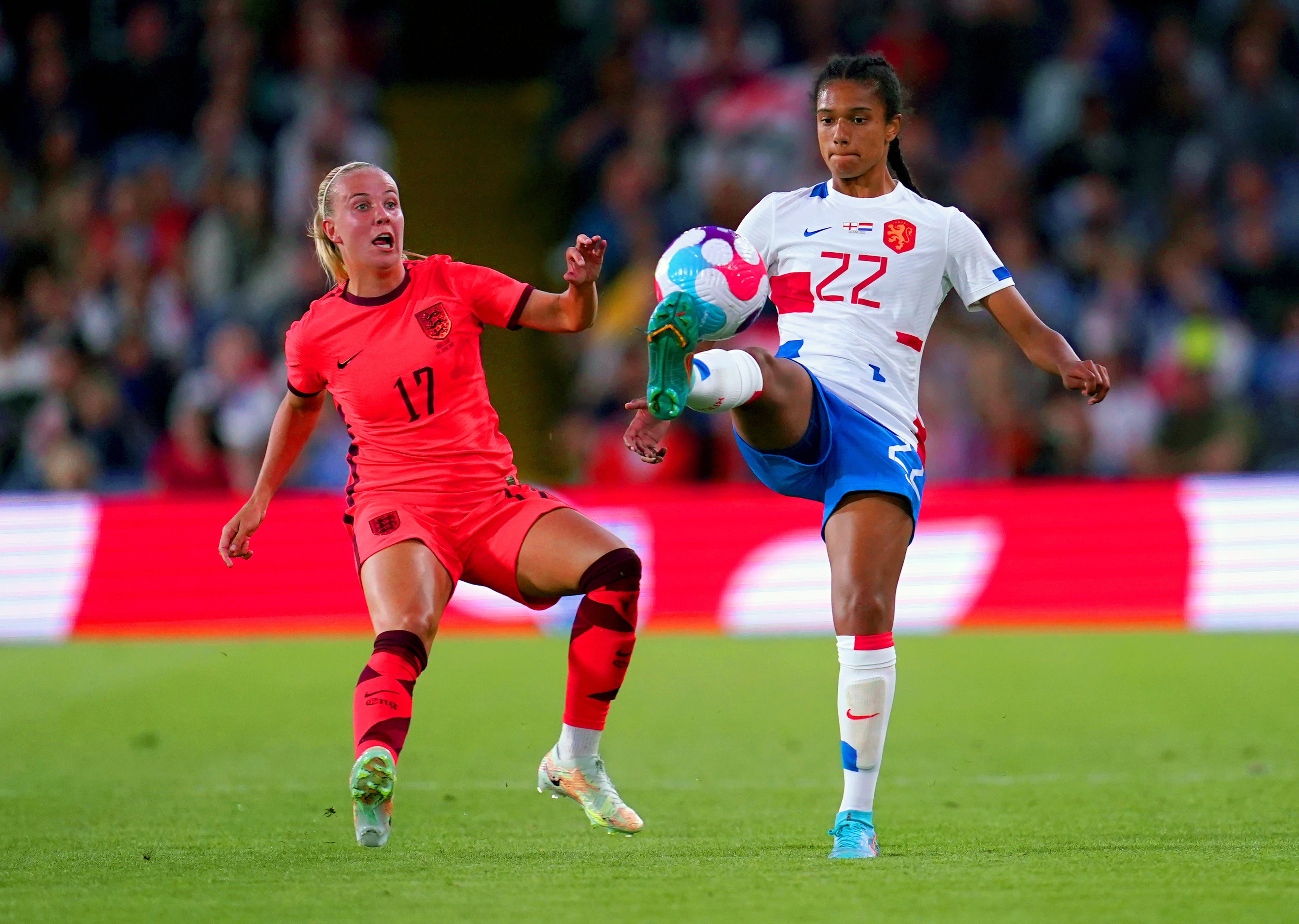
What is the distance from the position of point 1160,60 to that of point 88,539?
9.44 m

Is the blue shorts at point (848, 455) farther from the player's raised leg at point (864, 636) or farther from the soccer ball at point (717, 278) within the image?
the soccer ball at point (717, 278)

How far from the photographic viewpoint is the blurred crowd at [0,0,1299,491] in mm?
12336

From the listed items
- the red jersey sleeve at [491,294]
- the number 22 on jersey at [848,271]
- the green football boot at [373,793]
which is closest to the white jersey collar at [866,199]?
the number 22 on jersey at [848,271]

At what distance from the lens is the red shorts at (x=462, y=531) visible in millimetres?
5008

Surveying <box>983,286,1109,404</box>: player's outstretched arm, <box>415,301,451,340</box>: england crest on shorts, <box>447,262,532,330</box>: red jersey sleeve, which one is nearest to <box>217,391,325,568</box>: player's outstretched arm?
<box>415,301,451,340</box>: england crest on shorts

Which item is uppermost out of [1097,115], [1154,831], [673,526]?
[1097,115]

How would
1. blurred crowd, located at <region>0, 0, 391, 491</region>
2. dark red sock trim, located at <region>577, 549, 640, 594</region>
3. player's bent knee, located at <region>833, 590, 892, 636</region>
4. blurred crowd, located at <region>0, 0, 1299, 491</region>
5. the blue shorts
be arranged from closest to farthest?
player's bent knee, located at <region>833, 590, 892, 636</region> < the blue shorts < dark red sock trim, located at <region>577, 549, 640, 594</region> < blurred crowd, located at <region>0, 0, 1299, 491</region> < blurred crowd, located at <region>0, 0, 391, 491</region>

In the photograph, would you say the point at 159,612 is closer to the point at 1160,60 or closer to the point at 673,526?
the point at 673,526

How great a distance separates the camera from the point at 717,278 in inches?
179

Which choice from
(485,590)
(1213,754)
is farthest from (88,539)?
(1213,754)

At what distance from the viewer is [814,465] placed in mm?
4855

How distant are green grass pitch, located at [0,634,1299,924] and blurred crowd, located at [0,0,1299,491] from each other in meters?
2.25

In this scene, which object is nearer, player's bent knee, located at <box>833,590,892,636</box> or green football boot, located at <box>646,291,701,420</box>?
green football boot, located at <box>646,291,701,420</box>

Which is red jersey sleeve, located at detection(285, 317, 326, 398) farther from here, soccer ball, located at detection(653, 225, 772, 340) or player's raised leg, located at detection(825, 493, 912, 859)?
player's raised leg, located at detection(825, 493, 912, 859)
